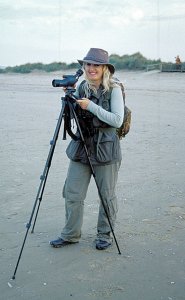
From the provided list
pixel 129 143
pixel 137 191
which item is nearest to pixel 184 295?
pixel 137 191

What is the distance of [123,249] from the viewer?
480 centimetres

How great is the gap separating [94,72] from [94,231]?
Answer: 5.70ft

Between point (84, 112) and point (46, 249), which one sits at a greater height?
point (84, 112)

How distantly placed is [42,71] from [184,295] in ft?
148

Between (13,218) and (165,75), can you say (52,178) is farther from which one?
(165,75)

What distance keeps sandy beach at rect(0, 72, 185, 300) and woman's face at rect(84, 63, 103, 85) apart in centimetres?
162

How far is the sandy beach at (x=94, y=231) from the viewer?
406 cm

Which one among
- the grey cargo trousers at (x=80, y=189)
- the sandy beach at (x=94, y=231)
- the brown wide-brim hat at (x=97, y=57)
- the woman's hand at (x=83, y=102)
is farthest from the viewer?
the grey cargo trousers at (x=80, y=189)

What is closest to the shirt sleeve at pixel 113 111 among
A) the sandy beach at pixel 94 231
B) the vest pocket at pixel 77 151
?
the vest pocket at pixel 77 151

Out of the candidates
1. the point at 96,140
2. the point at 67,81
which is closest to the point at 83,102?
the point at 67,81

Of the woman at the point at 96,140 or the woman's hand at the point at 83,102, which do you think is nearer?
the woman's hand at the point at 83,102

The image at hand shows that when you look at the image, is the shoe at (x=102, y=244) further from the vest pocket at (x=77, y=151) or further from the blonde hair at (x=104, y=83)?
the blonde hair at (x=104, y=83)

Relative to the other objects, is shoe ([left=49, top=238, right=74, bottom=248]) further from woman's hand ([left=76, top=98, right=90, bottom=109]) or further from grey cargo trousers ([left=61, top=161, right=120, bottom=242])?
woman's hand ([left=76, top=98, right=90, bottom=109])

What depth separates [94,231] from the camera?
525cm
